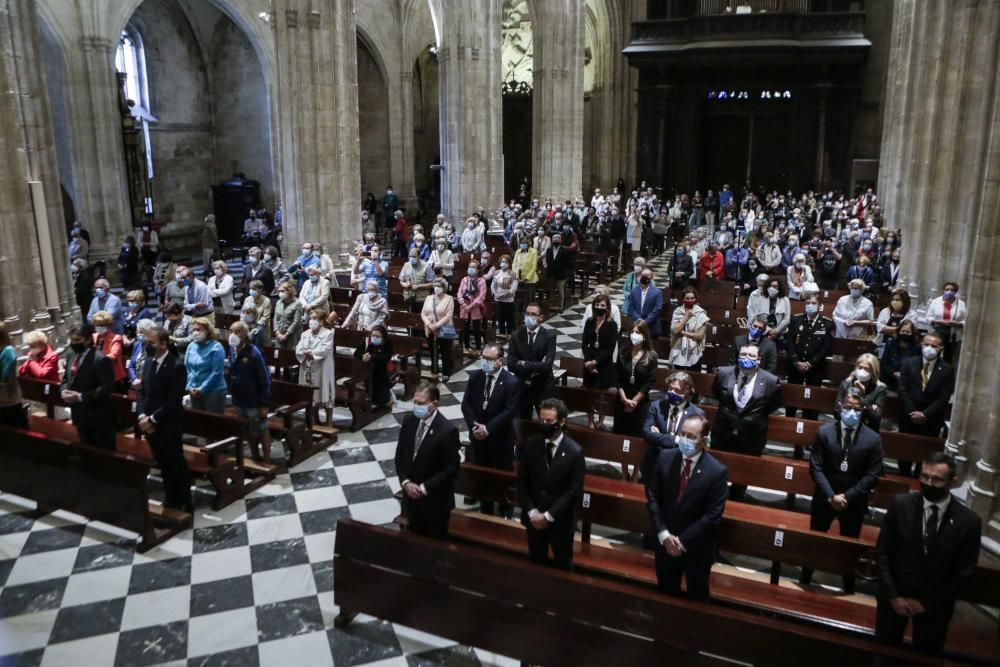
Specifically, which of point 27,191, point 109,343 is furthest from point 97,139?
point 109,343

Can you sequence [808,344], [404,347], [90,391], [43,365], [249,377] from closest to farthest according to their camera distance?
[90,391] < [249,377] < [43,365] < [808,344] < [404,347]

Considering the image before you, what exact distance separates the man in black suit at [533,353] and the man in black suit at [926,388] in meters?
3.50

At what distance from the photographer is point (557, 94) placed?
1080 inches

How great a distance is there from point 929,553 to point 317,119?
13.5 m

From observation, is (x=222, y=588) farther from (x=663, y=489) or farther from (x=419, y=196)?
(x=419, y=196)

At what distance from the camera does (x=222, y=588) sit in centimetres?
621

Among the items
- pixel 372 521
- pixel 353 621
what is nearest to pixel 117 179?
pixel 372 521

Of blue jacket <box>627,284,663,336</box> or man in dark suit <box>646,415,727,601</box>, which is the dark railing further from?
man in dark suit <box>646,415,727,601</box>

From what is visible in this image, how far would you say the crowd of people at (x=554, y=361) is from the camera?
211 inches

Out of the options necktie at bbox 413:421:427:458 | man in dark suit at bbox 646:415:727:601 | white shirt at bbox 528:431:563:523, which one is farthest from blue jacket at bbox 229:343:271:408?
man in dark suit at bbox 646:415:727:601

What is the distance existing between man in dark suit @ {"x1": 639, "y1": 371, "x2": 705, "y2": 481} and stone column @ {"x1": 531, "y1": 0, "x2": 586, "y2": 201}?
73.7ft

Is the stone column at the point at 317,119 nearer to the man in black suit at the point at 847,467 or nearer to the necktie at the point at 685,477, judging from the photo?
the man in black suit at the point at 847,467

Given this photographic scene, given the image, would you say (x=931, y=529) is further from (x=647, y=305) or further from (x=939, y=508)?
(x=647, y=305)

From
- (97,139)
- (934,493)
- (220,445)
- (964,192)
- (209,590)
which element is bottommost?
(209,590)
